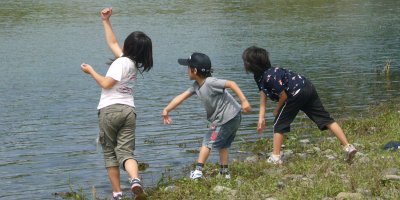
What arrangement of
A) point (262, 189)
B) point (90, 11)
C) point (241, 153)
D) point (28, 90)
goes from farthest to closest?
point (90, 11)
point (28, 90)
point (241, 153)
point (262, 189)

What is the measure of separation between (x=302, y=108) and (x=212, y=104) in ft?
5.62

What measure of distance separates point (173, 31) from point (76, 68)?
41.3ft

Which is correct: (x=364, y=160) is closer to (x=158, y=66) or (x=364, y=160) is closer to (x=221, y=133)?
(x=221, y=133)

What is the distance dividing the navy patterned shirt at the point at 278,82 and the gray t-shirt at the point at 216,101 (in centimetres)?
75

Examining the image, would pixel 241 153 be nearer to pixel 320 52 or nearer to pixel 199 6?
pixel 320 52

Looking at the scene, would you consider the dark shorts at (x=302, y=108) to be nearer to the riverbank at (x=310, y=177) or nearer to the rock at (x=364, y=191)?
the riverbank at (x=310, y=177)

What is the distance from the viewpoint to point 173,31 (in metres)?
38.7

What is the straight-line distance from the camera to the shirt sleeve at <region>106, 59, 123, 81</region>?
872 centimetres

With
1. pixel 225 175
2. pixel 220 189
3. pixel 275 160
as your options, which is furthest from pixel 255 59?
pixel 220 189

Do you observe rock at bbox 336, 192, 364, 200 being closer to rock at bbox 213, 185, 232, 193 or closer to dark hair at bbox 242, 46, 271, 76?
rock at bbox 213, 185, 232, 193

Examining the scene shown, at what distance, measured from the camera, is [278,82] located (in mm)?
10258

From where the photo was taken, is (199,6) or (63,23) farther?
(199,6)

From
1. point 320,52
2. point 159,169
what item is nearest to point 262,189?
point 159,169

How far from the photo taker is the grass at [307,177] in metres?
7.99
